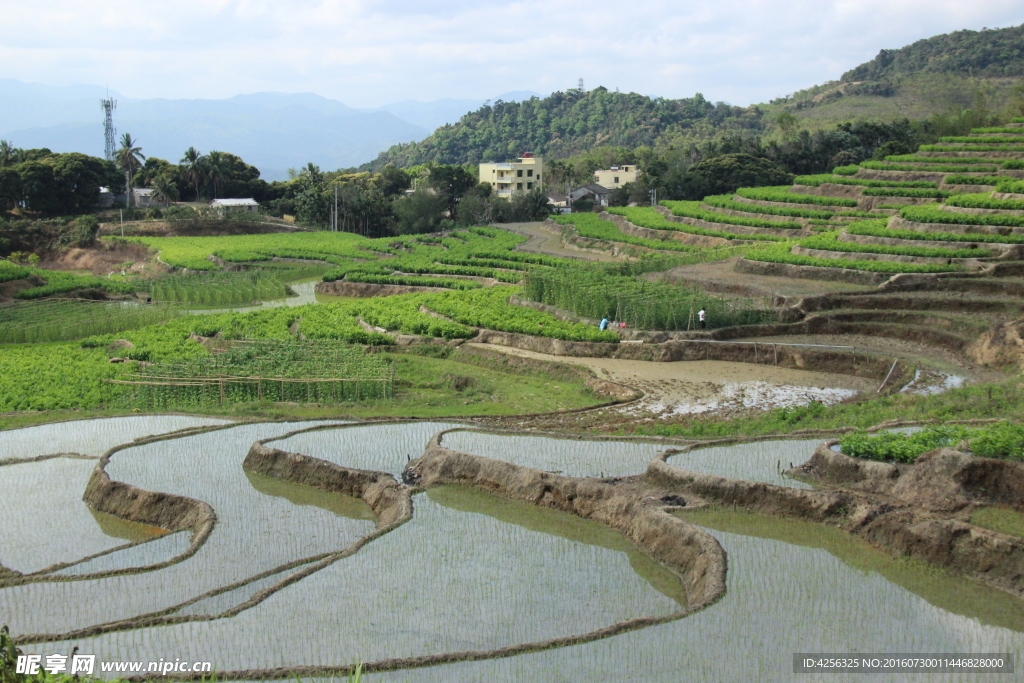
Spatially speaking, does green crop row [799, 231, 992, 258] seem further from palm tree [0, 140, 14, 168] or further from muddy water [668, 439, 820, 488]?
palm tree [0, 140, 14, 168]

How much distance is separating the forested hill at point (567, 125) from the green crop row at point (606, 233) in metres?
74.4

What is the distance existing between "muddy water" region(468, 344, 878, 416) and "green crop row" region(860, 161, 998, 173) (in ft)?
78.1

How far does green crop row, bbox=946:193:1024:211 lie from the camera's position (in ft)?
109

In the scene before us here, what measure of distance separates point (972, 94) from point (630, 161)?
3698 cm

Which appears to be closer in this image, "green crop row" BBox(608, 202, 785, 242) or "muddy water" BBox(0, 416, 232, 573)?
"muddy water" BBox(0, 416, 232, 573)

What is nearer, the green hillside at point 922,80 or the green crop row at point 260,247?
the green crop row at point 260,247

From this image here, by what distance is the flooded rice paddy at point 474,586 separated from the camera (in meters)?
8.34

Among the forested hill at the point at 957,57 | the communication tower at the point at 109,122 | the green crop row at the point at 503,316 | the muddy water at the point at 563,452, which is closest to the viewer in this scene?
the muddy water at the point at 563,452

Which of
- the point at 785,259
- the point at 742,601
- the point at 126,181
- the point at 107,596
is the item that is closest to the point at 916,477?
the point at 742,601

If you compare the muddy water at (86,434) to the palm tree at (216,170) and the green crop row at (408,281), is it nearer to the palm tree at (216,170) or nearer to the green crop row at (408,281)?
the green crop row at (408,281)

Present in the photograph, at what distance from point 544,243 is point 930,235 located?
2431 cm

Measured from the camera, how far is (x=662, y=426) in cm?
1769

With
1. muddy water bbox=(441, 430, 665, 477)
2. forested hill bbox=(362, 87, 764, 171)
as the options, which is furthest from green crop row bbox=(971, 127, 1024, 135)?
forested hill bbox=(362, 87, 764, 171)

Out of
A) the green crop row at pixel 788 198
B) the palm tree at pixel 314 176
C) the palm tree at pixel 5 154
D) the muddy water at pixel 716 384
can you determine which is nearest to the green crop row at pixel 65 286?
the muddy water at pixel 716 384
